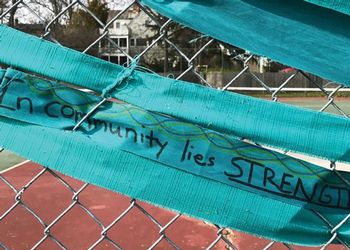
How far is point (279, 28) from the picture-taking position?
1.21 m

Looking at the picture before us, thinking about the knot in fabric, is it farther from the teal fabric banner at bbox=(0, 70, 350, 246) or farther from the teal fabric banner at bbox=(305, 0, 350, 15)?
the teal fabric banner at bbox=(305, 0, 350, 15)

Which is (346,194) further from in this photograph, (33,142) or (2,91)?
(2,91)

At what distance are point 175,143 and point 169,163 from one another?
0.17 feet

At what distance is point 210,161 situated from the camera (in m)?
1.23

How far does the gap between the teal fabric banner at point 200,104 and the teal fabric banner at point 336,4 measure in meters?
0.24

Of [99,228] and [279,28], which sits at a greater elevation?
[279,28]

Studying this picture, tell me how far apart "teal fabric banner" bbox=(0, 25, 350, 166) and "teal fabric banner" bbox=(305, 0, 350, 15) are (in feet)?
0.80

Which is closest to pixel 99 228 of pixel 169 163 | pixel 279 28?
pixel 169 163

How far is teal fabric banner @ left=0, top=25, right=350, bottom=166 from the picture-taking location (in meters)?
1.20

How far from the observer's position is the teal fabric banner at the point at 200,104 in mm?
1200

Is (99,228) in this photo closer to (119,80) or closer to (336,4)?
(119,80)

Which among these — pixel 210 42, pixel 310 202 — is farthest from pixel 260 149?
pixel 210 42

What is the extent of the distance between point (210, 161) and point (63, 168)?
1.17 ft

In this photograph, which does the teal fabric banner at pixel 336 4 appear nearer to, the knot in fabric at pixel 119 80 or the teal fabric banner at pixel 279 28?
the teal fabric banner at pixel 279 28
